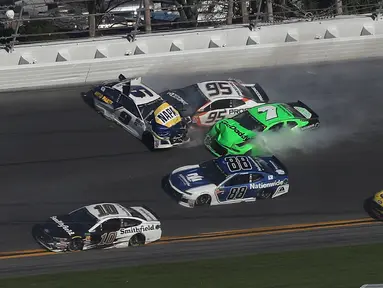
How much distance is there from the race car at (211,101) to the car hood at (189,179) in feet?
11.1

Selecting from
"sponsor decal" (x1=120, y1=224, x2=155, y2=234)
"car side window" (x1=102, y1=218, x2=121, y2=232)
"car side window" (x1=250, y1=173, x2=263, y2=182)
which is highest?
"car side window" (x1=102, y1=218, x2=121, y2=232)

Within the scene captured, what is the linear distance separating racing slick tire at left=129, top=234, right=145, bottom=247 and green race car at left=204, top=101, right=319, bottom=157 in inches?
177

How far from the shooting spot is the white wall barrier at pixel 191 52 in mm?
26688

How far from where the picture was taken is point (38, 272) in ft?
56.5

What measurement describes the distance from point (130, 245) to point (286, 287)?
432 cm

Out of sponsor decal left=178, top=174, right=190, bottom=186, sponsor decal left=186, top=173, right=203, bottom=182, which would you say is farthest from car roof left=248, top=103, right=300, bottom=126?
sponsor decal left=178, top=174, right=190, bottom=186

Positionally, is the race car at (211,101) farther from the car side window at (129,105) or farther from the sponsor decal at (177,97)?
the car side window at (129,105)

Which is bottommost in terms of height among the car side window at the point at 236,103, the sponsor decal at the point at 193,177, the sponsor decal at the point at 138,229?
the car side window at the point at 236,103

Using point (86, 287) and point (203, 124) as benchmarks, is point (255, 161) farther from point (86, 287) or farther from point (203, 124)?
point (86, 287)

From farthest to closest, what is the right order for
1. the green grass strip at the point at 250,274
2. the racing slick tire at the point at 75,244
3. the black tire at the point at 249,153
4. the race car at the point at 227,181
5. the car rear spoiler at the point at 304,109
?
the car rear spoiler at the point at 304,109 < the black tire at the point at 249,153 < the race car at the point at 227,181 < the racing slick tire at the point at 75,244 < the green grass strip at the point at 250,274

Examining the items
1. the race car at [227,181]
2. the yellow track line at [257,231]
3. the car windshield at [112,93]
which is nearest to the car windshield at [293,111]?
the race car at [227,181]

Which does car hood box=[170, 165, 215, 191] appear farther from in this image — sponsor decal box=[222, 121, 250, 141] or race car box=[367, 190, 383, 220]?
race car box=[367, 190, 383, 220]

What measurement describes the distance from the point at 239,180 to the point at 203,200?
1.04 meters

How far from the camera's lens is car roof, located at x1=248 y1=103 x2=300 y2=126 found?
2264 cm
